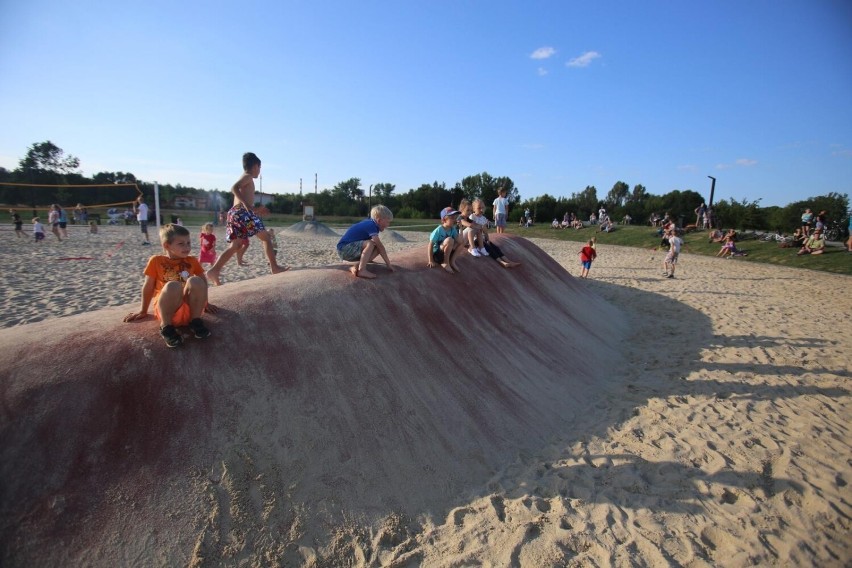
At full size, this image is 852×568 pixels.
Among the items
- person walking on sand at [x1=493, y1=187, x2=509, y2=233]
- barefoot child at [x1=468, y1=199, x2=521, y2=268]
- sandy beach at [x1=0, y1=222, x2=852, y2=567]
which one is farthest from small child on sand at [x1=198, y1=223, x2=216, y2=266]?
person walking on sand at [x1=493, y1=187, x2=509, y2=233]

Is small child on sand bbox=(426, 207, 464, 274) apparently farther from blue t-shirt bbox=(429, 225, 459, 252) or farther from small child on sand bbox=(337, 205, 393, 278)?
small child on sand bbox=(337, 205, 393, 278)

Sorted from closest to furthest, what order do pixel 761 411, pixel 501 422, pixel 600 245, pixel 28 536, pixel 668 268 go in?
pixel 28 536 → pixel 501 422 → pixel 761 411 → pixel 668 268 → pixel 600 245

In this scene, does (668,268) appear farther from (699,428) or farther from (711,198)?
(711,198)

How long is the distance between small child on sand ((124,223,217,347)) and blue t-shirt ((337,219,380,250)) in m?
2.09

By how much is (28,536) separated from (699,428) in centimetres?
559

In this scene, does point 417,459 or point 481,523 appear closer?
point 481,523

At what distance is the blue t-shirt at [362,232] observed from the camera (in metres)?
5.19

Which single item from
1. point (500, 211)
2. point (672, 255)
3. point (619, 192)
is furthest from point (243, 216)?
point (619, 192)

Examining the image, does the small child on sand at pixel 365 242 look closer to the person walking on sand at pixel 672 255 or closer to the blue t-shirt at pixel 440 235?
the blue t-shirt at pixel 440 235

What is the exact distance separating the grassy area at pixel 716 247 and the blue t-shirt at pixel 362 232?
63.2 ft

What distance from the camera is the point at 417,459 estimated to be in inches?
137

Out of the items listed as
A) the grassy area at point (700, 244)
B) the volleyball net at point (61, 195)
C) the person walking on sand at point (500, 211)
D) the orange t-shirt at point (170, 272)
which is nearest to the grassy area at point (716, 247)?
the grassy area at point (700, 244)

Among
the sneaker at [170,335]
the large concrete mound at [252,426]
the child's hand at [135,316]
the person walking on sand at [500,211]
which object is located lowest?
the large concrete mound at [252,426]

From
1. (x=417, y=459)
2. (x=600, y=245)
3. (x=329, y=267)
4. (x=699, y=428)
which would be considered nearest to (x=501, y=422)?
(x=417, y=459)
